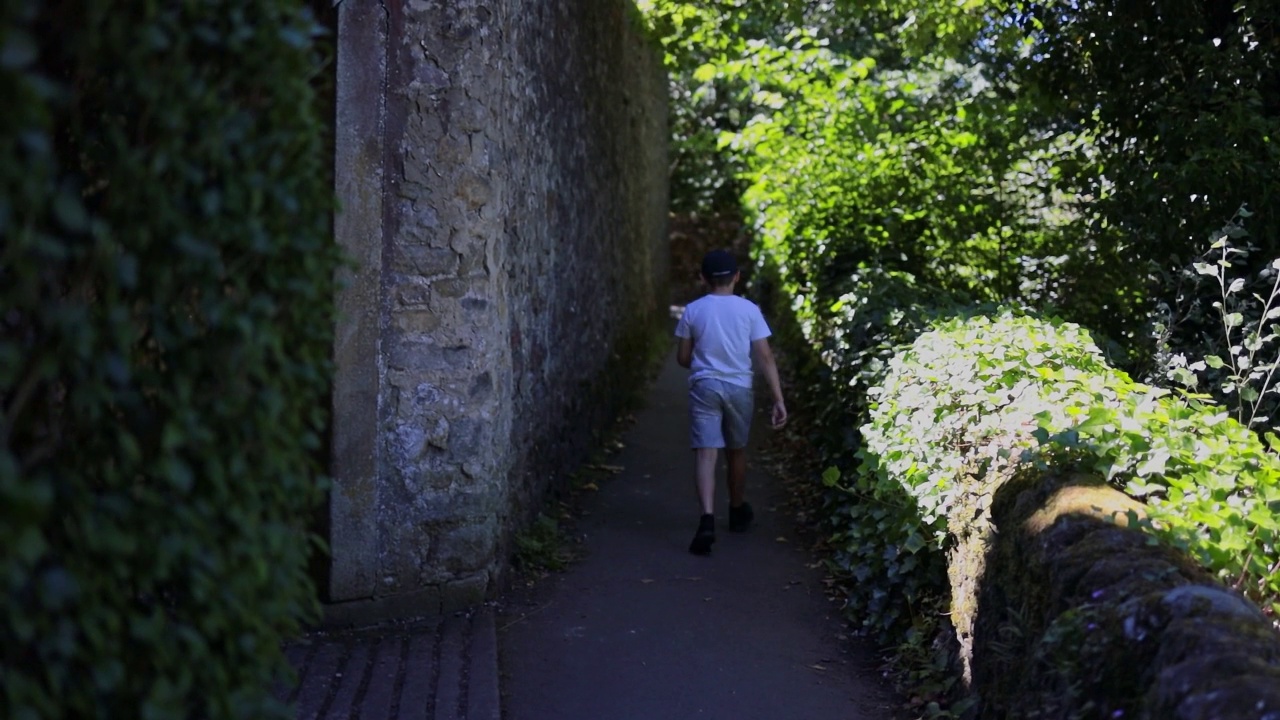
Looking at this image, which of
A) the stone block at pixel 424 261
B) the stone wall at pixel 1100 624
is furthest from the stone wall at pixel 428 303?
the stone wall at pixel 1100 624

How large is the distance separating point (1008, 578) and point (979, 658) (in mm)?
433

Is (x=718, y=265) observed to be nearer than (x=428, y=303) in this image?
No

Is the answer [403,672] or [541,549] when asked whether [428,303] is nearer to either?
[403,672]

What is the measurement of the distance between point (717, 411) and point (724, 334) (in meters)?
0.46

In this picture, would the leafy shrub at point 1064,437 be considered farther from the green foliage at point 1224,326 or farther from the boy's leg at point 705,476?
the boy's leg at point 705,476

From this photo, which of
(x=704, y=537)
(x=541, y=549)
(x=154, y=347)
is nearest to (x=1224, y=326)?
(x=704, y=537)

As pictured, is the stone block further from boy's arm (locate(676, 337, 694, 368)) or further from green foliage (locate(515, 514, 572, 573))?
boy's arm (locate(676, 337, 694, 368))

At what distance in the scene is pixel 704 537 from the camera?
7523 mm

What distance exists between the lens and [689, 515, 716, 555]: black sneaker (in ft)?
24.7

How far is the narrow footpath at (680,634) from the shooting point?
5.25m

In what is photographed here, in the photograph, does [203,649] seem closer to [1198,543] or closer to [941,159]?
[1198,543]

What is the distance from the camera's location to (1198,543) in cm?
373

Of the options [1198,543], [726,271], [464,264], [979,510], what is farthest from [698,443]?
[1198,543]

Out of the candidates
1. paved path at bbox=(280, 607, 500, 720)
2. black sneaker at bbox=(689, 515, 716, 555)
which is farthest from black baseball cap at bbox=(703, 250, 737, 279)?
paved path at bbox=(280, 607, 500, 720)
